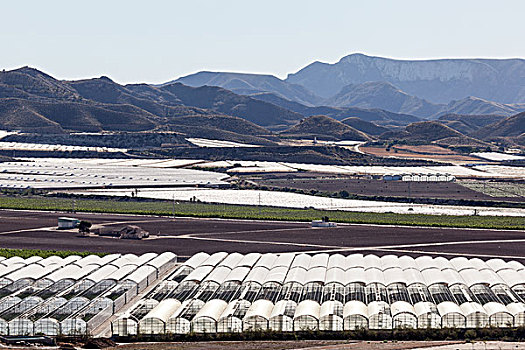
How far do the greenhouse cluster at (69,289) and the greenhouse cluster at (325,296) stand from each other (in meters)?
1.67

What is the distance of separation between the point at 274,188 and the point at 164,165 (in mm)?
47287

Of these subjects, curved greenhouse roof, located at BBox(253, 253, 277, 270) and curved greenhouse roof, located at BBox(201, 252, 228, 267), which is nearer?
curved greenhouse roof, located at BBox(253, 253, 277, 270)

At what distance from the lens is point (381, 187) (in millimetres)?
123375

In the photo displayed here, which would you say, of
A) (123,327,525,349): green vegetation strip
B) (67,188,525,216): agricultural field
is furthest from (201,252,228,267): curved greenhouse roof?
(67,188,525,216): agricultural field

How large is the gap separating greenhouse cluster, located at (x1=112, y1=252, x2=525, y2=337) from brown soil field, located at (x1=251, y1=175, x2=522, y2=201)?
2358 inches

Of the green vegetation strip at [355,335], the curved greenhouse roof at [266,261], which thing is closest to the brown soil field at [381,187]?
the curved greenhouse roof at [266,261]

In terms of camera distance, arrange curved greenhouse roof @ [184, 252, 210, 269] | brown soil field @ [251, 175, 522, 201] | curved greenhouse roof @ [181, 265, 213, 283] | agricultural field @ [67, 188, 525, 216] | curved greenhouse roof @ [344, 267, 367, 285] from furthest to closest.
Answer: brown soil field @ [251, 175, 522, 201], agricultural field @ [67, 188, 525, 216], curved greenhouse roof @ [184, 252, 210, 269], curved greenhouse roof @ [181, 265, 213, 283], curved greenhouse roof @ [344, 267, 367, 285]

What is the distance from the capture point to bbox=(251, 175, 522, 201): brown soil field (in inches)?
4422

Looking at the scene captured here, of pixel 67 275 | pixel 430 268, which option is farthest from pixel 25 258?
pixel 430 268

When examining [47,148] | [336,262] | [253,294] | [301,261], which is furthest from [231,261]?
[47,148]

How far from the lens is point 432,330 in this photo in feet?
128

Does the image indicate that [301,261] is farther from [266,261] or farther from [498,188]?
[498,188]

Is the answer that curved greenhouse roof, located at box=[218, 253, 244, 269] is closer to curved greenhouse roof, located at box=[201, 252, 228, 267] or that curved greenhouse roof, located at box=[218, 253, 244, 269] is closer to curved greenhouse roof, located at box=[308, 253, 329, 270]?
curved greenhouse roof, located at box=[201, 252, 228, 267]

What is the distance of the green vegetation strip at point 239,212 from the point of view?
7956 centimetres
